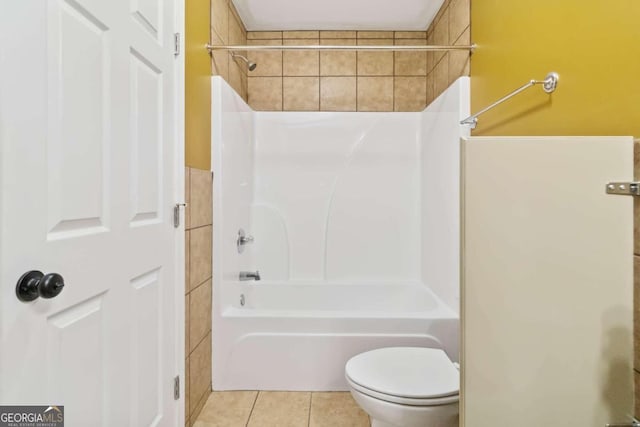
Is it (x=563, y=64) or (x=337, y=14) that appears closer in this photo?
(x=563, y=64)

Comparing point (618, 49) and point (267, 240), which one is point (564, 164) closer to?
point (618, 49)

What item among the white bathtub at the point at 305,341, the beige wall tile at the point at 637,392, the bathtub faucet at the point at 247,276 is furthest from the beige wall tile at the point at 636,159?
the bathtub faucet at the point at 247,276

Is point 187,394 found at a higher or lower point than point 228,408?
higher

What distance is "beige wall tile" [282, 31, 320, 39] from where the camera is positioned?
3.06 m

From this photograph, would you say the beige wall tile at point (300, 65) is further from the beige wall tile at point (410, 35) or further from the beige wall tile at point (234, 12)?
the beige wall tile at point (410, 35)

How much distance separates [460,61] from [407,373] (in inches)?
69.6

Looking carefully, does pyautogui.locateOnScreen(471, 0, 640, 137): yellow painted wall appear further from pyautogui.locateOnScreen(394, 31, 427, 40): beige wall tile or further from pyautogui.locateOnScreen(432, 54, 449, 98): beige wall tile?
pyautogui.locateOnScreen(394, 31, 427, 40): beige wall tile

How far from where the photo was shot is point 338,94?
309 cm

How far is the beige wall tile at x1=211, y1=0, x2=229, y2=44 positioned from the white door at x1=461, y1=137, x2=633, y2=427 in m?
1.75

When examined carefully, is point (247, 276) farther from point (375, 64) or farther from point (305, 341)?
point (375, 64)

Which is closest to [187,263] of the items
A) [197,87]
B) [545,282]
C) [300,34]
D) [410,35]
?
[197,87]

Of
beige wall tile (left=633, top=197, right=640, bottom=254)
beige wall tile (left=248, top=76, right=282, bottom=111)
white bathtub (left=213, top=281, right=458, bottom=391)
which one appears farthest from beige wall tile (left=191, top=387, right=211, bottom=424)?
beige wall tile (left=248, top=76, right=282, bottom=111)

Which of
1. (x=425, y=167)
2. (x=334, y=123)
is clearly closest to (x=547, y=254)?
(x=425, y=167)

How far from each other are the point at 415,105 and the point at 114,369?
109 inches
